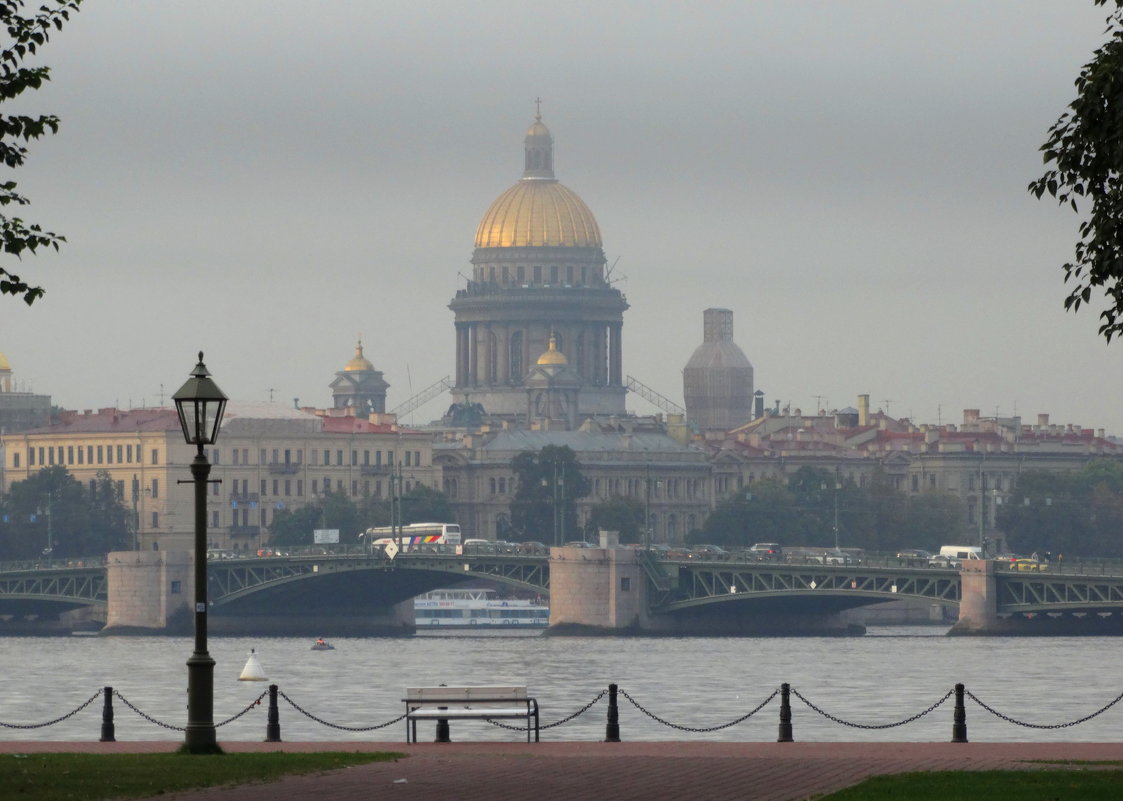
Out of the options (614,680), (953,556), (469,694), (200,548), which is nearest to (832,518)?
(953,556)

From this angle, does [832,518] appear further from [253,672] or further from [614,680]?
Result: [253,672]

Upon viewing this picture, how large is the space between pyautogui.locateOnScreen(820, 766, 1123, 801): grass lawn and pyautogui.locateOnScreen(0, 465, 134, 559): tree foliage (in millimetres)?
113333

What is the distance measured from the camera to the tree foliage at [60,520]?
142m

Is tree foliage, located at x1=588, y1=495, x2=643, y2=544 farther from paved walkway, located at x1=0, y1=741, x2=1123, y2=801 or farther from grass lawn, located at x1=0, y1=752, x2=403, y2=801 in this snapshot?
grass lawn, located at x1=0, y1=752, x2=403, y2=801

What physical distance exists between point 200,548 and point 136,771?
8.38ft

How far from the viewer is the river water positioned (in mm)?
53156

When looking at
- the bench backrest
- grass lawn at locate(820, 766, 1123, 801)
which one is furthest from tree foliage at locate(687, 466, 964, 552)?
grass lawn at locate(820, 766, 1123, 801)

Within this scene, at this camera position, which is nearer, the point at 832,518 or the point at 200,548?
the point at 200,548

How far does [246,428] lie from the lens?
16012cm

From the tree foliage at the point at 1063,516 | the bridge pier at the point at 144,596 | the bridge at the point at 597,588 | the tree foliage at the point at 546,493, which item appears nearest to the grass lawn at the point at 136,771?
the bridge at the point at 597,588

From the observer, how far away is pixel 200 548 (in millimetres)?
29609

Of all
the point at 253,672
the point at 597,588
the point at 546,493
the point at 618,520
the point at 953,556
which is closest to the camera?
the point at 253,672

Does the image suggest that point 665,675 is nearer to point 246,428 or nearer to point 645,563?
point 645,563

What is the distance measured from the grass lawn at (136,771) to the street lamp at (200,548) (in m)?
0.36
